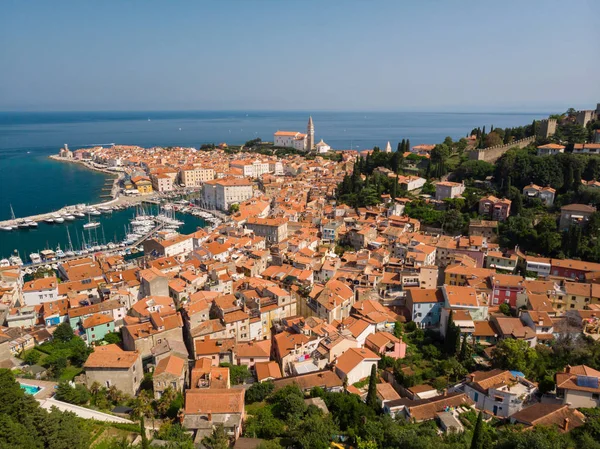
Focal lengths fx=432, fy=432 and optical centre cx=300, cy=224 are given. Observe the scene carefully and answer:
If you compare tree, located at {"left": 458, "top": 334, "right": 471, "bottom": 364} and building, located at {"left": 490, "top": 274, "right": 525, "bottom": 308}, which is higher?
building, located at {"left": 490, "top": 274, "right": 525, "bottom": 308}

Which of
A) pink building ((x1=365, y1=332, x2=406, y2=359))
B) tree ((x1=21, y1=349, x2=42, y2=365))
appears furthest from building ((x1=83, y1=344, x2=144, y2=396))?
pink building ((x1=365, y1=332, x2=406, y2=359))

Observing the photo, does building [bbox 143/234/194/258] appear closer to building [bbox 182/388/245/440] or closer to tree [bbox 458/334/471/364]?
building [bbox 182/388/245/440]

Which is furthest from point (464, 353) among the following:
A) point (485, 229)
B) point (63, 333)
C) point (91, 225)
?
point (91, 225)

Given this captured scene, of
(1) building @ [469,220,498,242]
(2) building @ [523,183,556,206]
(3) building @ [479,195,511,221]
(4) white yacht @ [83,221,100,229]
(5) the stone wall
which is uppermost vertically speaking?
(5) the stone wall

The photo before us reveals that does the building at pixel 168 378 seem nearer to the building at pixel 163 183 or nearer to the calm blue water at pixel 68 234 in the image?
the calm blue water at pixel 68 234

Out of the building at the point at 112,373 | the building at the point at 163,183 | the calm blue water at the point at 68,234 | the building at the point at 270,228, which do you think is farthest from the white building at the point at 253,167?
the building at the point at 112,373

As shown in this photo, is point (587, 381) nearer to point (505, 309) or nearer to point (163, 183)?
point (505, 309)
